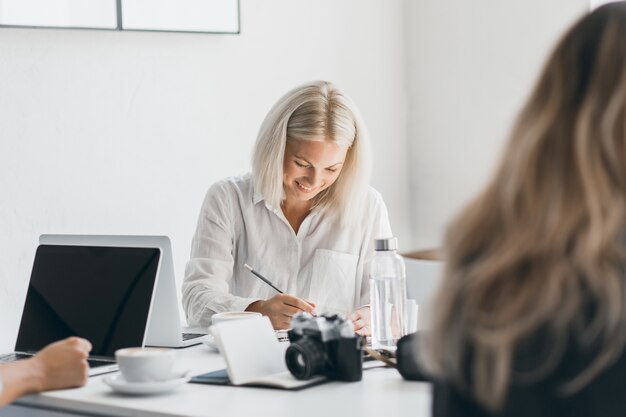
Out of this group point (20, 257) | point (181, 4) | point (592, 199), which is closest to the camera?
point (592, 199)

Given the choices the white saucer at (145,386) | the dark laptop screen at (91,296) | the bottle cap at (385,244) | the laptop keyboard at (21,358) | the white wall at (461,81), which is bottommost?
the laptop keyboard at (21,358)

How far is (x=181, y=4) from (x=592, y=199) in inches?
113

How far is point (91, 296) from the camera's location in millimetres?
2232

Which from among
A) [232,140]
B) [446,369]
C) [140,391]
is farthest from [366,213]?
[446,369]

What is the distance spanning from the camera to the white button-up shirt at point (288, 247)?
9.56ft

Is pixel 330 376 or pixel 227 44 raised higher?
pixel 227 44

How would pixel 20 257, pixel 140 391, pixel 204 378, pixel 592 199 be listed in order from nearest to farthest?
pixel 592 199 → pixel 140 391 → pixel 204 378 → pixel 20 257

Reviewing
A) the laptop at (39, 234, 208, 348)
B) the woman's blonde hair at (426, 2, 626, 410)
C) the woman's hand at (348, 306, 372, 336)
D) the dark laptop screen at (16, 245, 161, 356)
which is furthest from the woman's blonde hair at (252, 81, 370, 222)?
the woman's blonde hair at (426, 2, 626, 410)

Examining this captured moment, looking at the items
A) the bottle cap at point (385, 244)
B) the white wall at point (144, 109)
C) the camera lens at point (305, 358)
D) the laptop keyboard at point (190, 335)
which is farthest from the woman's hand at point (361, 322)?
the white wall at point (144, 109)

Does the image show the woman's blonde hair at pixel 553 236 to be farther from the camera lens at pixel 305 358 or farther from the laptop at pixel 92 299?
the laptop at pixel 92 299

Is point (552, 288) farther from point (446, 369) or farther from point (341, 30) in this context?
point (341, 30)

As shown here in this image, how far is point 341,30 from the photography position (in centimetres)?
418

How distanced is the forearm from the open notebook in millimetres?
309

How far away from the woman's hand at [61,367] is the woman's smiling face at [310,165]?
1.09 m
